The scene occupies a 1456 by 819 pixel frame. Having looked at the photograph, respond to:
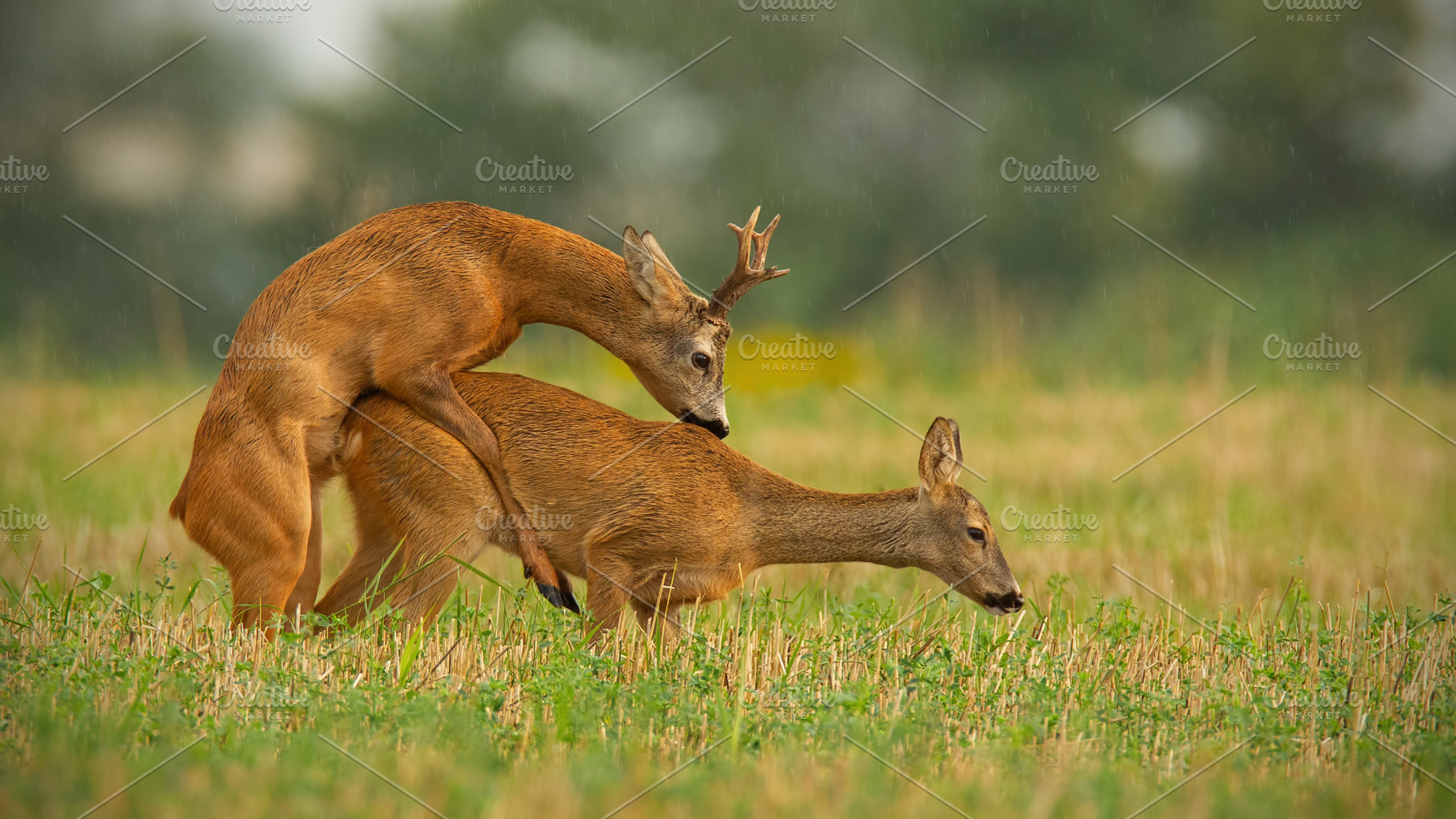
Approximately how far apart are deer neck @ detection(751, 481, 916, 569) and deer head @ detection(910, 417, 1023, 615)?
0.09 meters

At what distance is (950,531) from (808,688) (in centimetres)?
197

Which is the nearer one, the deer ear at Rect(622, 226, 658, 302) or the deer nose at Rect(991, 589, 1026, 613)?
the deer ear at Rect(622, 226, 658, 302)

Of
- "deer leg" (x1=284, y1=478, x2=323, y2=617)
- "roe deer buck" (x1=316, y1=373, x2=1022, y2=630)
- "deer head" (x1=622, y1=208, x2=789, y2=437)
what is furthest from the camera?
"deer head" (x1=622, y1=208, x2=789, y2=437)

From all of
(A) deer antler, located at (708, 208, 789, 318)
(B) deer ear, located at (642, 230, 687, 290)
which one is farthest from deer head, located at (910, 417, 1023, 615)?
(B) deer ear, located at (642, 230, 687, 290)

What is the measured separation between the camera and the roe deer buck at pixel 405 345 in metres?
7.26

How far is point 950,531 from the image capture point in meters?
8.26

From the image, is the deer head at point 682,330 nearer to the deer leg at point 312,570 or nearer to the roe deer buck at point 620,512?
the roe deer buck at point 620,512

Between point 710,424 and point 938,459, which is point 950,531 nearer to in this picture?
point 938,459

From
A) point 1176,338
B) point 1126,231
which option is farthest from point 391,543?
point 1126,231

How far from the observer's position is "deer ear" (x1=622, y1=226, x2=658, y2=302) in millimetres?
7977

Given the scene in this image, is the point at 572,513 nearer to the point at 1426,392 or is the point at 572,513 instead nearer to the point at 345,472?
the point at 345,472

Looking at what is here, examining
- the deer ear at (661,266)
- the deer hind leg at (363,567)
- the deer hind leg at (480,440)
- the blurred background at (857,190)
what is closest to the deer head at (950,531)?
the deer ear at (661,266)

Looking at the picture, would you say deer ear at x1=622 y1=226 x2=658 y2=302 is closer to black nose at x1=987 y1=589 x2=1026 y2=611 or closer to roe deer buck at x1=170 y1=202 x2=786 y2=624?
roe deer buck at x1=170 y1=202 x2=786 y2=624

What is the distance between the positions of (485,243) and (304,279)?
98cm
